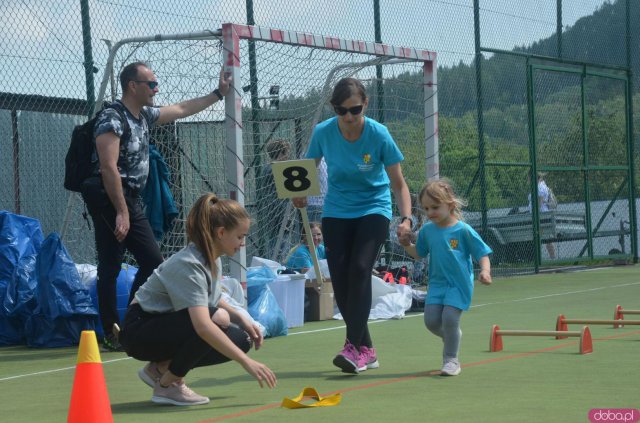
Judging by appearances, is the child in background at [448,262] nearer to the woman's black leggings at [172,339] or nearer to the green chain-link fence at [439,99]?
the woman's black leggings at [172,339]

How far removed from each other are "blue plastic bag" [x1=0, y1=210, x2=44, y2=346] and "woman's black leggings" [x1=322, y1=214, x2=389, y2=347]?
10.9ft

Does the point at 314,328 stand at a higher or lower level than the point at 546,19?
lower

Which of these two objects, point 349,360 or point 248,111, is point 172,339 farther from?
point 248,111

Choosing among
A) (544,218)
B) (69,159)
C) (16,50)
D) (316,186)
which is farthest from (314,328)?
(544,218)

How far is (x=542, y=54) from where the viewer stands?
19.8m

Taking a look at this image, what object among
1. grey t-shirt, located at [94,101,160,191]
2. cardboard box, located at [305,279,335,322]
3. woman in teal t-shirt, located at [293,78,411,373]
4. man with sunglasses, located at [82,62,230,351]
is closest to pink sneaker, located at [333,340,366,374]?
woman in teal t-shirt, located at [293,78,411,373]

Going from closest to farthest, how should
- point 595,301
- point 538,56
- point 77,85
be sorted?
point 77,85, point 595,301, point 538,56

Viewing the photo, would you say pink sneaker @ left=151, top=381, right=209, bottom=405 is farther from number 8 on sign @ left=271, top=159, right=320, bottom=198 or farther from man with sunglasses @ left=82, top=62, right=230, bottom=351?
number 8 on sign @ left=271, top=159, right=320, bottom=198

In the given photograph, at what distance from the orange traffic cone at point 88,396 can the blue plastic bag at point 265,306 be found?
4569mm

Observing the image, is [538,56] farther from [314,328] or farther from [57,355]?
[57,355]

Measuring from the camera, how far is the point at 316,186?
29.2ft

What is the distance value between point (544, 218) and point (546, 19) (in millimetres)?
3831

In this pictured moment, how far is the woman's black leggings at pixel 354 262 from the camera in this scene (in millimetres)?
7352

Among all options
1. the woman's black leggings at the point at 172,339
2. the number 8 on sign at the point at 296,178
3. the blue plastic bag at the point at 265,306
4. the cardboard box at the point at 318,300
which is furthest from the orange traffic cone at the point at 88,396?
the cardboard box at the point at 318,300
